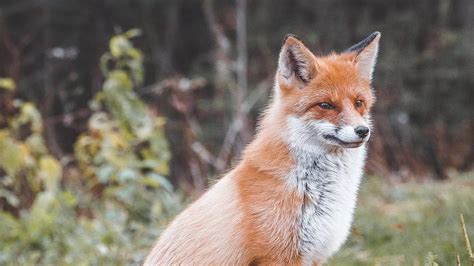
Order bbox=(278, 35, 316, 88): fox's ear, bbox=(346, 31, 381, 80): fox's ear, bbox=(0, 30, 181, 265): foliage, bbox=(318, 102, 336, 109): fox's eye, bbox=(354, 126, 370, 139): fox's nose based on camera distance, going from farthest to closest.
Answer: bbox=(0, 30, 181, 265): foliage
bbox=(346, 31, 381, 80): fox's ear
bbox=(278, 35, 316, 88): fox's ear
bbox=(318, 102, 336, 109): fox's eye
bbox=(354, 126, 370, 139): fox's nose

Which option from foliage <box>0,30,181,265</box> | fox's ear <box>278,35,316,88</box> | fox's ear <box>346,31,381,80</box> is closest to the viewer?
fox's ear <box>278,35,316,88</box>

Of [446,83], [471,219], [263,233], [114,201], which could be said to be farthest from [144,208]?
[446,83]

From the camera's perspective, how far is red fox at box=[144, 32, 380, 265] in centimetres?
417

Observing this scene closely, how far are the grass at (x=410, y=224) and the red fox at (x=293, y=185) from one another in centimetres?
116

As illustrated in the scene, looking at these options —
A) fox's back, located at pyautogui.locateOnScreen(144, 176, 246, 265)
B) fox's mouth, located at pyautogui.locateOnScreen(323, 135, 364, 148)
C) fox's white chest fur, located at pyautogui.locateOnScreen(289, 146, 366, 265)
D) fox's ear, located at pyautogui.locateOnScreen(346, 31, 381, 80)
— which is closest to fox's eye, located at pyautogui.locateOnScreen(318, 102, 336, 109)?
fox's mouth, located at pyautogui.locateOnScreen(323, 135, 364, 148)

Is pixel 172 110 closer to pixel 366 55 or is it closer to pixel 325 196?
pixel 366 55

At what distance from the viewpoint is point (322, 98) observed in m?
4.35

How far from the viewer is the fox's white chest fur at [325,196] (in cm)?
420

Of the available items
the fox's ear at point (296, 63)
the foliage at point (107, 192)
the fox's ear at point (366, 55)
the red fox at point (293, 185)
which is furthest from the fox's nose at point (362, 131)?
the foliage at point (107, 192)

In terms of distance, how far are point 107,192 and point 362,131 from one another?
3.93 meters

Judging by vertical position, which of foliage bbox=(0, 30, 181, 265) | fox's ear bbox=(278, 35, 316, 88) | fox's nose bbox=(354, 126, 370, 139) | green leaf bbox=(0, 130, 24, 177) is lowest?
foliage bbox=(0, 30, 181, 265)

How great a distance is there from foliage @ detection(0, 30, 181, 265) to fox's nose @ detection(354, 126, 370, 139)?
119 inches

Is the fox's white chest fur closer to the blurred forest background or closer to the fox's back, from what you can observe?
the fox's back

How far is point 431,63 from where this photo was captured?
57.4ft
